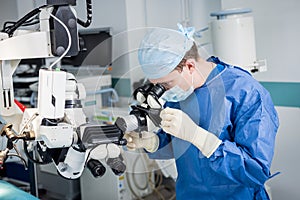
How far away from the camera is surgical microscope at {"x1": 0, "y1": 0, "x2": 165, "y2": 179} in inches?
36.2

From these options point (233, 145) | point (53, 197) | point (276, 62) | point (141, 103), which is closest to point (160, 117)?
point (141, 103)

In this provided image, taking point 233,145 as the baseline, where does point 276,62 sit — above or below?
above

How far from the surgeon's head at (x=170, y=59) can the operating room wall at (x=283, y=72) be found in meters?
1.36

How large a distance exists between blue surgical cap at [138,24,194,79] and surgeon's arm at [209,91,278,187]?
11.7 inches

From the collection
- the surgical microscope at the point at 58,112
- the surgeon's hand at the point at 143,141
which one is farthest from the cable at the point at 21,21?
the surgeon's hand at the point at 143,141

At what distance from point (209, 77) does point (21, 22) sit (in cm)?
69

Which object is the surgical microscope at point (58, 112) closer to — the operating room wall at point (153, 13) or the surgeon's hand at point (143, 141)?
the surgeon's hand at point (143, 141)

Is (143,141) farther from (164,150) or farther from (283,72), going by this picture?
(283,72)

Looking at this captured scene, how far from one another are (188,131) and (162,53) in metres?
0.26

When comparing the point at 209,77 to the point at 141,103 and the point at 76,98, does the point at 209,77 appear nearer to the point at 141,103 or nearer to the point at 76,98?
the point at 141,103

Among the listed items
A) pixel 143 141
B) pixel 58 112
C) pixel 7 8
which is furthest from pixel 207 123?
pixel 7 8

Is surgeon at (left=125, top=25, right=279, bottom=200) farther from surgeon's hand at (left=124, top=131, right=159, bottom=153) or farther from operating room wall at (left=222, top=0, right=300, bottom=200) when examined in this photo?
operating room wall at (left=222, top=0, right=300, bottom=200)

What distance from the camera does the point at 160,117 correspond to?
121 cm

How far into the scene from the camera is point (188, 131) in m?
1.27
